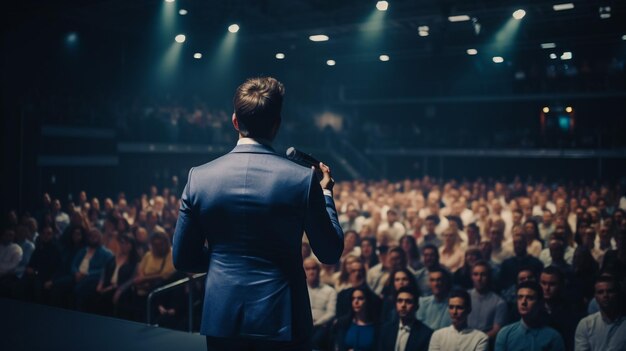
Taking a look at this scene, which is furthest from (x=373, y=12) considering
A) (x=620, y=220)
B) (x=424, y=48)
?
(x=620, y=220)

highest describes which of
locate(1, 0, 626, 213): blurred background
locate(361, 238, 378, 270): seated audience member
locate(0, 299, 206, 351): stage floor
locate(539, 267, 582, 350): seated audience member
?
locate(1, 0, 626, 213): blurred background

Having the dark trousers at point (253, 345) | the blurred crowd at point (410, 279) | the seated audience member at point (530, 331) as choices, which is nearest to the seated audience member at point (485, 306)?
Result: the blurred crowd at point (410, 279)

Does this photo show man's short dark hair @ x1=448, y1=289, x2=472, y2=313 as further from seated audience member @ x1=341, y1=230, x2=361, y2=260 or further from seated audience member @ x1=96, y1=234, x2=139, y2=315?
seated audience member @ x1=96, y1=234, x2=139, y2=315

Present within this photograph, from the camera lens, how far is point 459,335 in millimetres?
4613

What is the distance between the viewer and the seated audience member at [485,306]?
5055mm

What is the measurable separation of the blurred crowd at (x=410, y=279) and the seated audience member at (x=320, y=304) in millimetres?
11

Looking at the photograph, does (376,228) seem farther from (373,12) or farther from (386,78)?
(386,78)

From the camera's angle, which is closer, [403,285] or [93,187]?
[403,285]

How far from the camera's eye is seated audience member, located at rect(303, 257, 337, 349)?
543 cm

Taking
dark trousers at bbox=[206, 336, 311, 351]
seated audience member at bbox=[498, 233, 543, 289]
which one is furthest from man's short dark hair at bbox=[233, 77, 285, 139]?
seated audience member at bbox=[498, 233, 543, 289]

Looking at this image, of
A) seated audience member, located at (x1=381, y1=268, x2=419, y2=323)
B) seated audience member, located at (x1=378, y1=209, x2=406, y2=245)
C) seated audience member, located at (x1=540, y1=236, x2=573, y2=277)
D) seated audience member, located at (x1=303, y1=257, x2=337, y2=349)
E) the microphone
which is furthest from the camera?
seated audience member, located at (x1=378, y1=209, x2=406, y2=245)

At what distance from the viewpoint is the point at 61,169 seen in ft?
43.6

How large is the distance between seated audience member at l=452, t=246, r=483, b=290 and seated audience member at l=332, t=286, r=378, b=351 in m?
1.46

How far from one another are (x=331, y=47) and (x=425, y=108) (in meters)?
6.85
